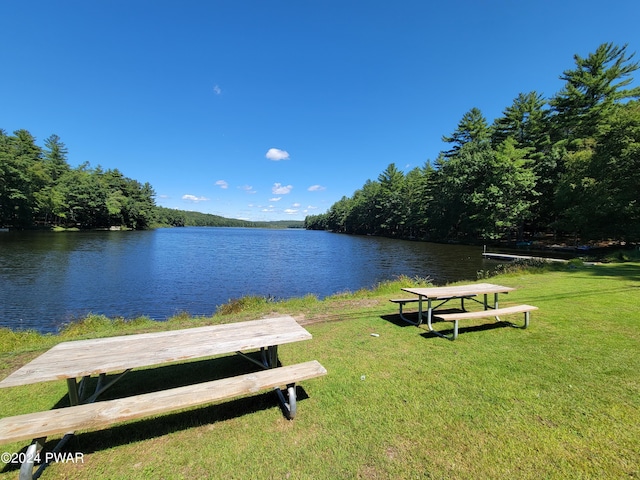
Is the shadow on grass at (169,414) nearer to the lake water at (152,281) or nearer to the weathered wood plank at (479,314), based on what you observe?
the weathered wood plank at (479,314)

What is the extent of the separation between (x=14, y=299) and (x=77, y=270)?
6.81 m

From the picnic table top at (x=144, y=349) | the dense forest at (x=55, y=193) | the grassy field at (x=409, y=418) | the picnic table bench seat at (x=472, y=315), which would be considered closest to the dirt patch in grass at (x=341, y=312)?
the grassy field at (x=409, y=418)

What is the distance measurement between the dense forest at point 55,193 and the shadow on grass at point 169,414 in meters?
58.3

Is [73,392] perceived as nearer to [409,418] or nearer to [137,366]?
[137,366]

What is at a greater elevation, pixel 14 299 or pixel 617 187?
pixel 617 187

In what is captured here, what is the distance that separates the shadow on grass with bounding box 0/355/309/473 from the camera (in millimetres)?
2627

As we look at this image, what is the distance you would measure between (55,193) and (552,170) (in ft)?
246

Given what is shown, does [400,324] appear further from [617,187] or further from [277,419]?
[617,187]

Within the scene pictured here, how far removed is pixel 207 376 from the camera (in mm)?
3814

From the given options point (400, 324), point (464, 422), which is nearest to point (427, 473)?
point (464, 422)

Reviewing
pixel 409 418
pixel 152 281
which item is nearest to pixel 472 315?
pixel 409 418

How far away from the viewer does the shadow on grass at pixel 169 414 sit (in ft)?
8.62

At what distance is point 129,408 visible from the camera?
234cm

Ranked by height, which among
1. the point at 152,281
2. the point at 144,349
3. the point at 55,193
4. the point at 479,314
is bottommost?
the point at 152,281
